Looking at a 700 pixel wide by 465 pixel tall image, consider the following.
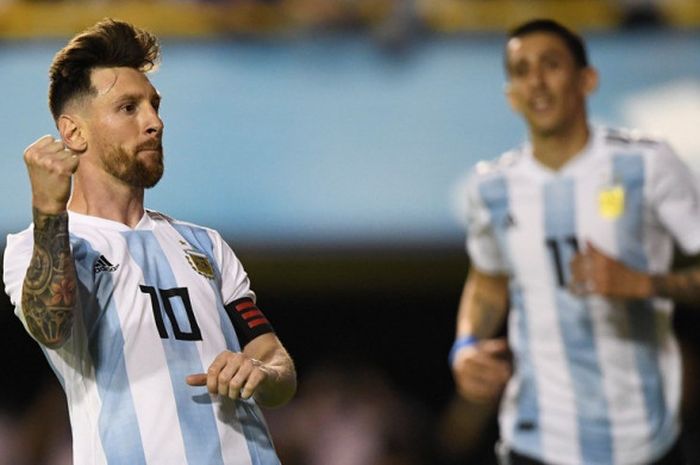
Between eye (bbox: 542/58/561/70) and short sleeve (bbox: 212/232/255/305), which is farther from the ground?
eye (bbox: 542/58/561/70)

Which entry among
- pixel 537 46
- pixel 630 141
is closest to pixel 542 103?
pixel 537 46

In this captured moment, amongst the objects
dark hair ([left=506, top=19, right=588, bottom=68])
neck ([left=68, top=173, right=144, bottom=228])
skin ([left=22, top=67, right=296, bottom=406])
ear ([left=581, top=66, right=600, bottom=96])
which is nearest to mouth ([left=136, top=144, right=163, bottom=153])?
skin ([left=22, top=67, right=296, bottom=406])

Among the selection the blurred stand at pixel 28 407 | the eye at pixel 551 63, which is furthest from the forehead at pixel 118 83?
the blurred stand at pixel 28 407

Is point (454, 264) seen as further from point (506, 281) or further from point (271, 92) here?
point (506, 281)

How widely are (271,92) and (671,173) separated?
12.6 feet

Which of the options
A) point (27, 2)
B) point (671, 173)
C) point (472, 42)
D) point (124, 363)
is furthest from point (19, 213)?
point (124, 363)

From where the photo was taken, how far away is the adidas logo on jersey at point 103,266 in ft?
11.5

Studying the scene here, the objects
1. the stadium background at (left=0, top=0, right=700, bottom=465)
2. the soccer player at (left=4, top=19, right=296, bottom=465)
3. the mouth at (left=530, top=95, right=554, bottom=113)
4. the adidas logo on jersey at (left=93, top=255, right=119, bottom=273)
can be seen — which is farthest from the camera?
the stadium background at (left=0, top=0, right=700, bottom=465)

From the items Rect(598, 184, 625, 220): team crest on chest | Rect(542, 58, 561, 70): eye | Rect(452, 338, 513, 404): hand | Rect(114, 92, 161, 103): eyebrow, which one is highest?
Rect(114, 92, 161, 103): eyebrow

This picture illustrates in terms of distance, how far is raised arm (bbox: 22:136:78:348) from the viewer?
320 cm

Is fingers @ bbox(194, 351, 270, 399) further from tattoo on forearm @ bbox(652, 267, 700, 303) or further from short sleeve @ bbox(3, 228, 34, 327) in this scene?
tattoo on forearm @ bbox(652, 267, 700, 303)

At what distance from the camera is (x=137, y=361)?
137 inches

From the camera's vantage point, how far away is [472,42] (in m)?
8.52

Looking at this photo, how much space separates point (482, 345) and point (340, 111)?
Result: 3314 mm
